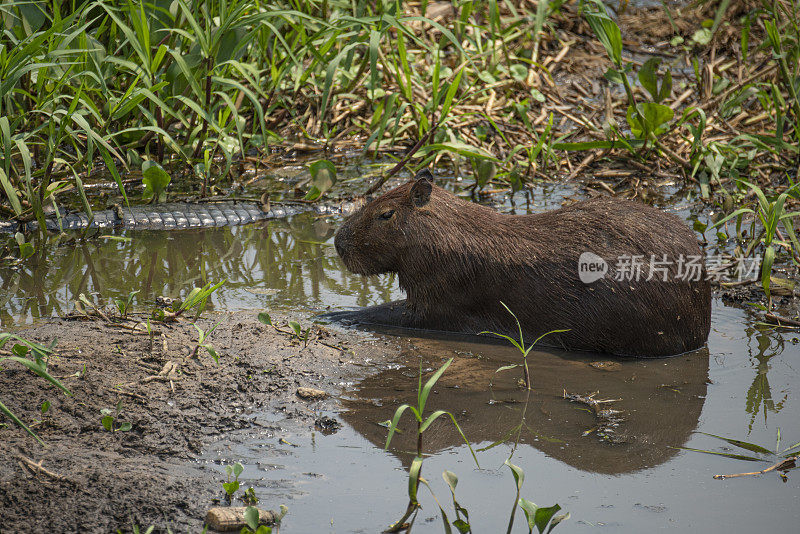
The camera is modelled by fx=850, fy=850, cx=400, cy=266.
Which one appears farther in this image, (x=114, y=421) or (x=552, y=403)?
(x=552, y=403)

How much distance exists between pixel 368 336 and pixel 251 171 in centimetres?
297

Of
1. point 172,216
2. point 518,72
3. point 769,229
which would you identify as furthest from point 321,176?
point 769,229

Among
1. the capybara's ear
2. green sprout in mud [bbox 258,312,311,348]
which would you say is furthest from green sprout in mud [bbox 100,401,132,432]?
Answer: the capybara's ear

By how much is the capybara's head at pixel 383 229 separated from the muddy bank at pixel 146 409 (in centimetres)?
52

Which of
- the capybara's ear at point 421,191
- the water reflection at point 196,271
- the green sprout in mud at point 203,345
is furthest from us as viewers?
the water reflection at point 196,271

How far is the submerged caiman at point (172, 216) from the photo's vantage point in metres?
5.81

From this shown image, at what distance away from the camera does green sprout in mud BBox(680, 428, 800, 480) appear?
323 cm

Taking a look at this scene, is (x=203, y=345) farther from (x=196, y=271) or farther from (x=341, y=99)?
(x=341, y=99)

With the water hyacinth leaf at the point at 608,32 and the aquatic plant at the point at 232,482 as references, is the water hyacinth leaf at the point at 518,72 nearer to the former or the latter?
the water hyacinth leaf at the point at 608,32

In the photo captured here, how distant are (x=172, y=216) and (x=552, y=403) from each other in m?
3.34

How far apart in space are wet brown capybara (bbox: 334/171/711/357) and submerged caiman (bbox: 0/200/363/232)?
5.10ft

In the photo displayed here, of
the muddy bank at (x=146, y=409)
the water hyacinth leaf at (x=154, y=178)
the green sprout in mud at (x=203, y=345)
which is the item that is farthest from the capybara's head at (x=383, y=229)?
the water hyacinth leaf at (x=154, y=178)

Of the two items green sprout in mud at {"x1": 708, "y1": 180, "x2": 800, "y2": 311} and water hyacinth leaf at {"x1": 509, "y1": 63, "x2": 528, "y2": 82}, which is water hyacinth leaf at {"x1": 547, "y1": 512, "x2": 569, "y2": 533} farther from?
water hyacinth leaf at {"x1": 509, "y1": 63, "x2": 528, "y2": 82}

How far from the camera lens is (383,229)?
187 inches
